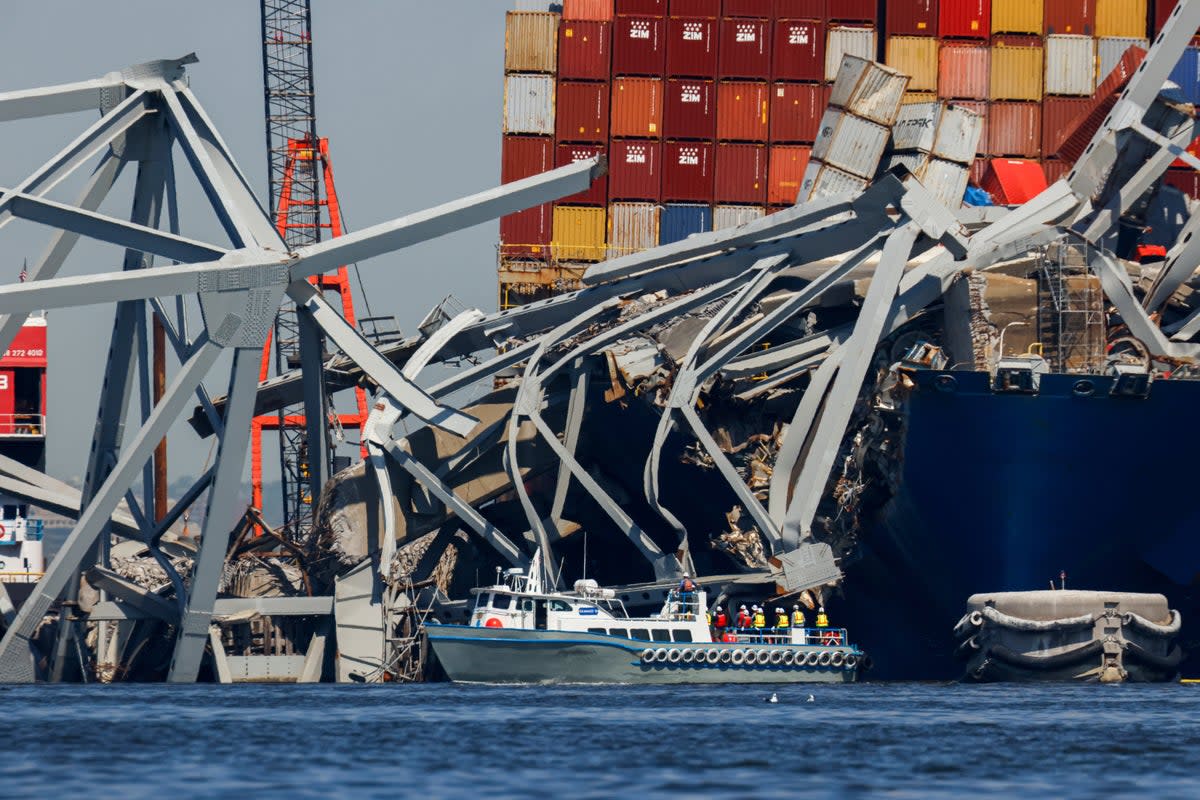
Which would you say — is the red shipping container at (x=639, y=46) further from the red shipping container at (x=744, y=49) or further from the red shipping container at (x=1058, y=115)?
the red shipping container at (x=1058, y=115)

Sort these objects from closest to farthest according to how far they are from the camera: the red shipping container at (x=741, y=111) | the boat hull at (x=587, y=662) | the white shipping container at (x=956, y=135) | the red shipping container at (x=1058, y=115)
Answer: the boat hull at (x=587, y=662) < the white shipping container at (x=956, y=135) < the red shipping container at (x=1058, y=115) < the red shipping container at (x=741, y=111)

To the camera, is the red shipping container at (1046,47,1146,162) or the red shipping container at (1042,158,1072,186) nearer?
the red shipping container at (1046,47,1146,162)

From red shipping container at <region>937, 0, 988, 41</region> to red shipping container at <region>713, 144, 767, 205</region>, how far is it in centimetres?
899

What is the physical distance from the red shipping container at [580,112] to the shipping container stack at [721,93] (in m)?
0.05

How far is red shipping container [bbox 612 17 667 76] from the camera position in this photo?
85875mm

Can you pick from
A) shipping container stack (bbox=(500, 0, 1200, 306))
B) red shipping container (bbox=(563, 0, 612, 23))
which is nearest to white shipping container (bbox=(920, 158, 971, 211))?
shipping container stack (bbox=(500, 0, 1200, 306))

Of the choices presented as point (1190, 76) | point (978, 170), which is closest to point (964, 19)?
point (978, 170)

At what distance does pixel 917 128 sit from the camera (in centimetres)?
7338

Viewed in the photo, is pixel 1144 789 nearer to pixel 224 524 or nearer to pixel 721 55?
pixel 224 524

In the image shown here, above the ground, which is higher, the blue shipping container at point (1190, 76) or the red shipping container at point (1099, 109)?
the blue shipping container at point (1190, 76)

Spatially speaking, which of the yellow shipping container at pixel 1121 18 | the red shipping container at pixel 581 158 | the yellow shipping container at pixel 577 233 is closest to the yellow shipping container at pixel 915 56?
the yellow shipping container at pixel 1121 18

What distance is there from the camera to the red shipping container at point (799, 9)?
8712 centimetres

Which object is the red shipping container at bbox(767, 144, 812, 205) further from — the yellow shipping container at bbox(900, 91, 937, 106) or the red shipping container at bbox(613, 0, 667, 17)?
the red shipping container at bbox(613, 0, 667, 17)

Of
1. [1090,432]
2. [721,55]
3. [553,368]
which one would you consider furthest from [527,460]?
[721,55]
